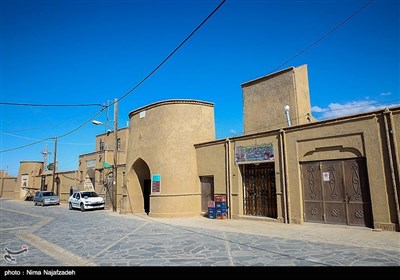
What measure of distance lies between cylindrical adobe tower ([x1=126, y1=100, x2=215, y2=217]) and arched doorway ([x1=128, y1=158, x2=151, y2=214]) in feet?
3.44

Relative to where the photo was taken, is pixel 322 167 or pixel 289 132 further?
pixel 289 132

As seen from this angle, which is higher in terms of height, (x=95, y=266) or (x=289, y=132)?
(x=289, y=132)

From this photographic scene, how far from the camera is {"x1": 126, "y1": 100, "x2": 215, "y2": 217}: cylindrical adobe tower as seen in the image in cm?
1738

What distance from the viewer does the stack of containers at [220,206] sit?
15641 mm

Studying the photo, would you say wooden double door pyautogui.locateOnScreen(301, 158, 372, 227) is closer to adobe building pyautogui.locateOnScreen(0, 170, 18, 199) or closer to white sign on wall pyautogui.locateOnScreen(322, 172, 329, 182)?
white sign on wall pyautogui.locateOnScreen(322, 172, 329, 182)

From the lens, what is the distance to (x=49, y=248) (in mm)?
9320

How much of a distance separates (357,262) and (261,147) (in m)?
8.23

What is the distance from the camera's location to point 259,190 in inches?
590

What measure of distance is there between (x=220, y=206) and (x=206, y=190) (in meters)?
2.30

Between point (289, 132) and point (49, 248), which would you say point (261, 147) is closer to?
point (289, 132)

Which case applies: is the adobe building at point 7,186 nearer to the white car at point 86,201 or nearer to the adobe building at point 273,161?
the white car at point 86,201

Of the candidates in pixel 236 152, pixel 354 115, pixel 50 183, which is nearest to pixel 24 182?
pixel 50 183

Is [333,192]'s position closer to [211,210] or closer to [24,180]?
[211,210]

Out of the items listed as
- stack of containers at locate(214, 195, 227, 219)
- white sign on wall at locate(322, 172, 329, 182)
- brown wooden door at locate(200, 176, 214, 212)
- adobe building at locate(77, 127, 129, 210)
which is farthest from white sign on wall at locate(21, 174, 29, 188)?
white sign on wall at locate(322, 172, 329, 182)
